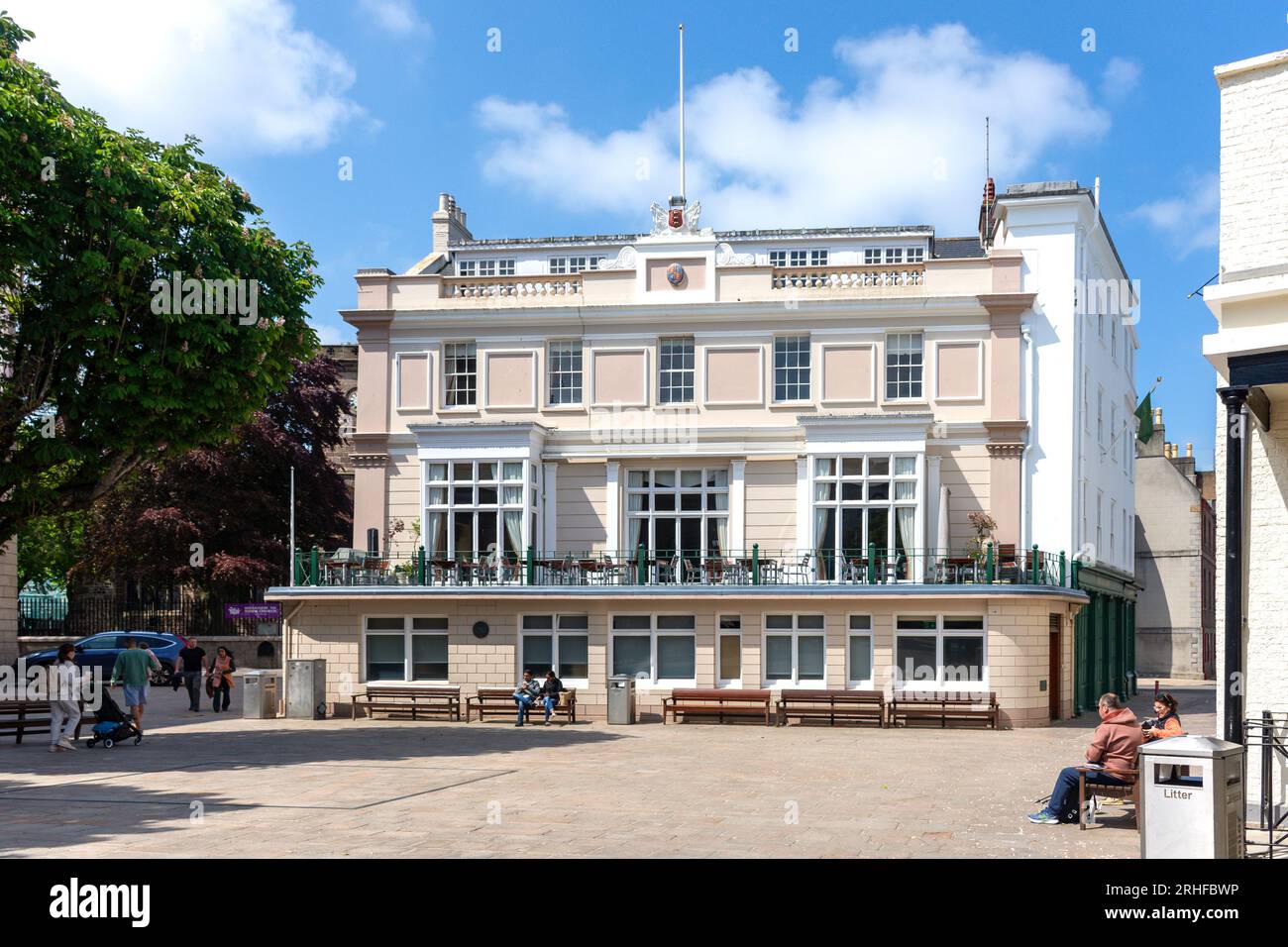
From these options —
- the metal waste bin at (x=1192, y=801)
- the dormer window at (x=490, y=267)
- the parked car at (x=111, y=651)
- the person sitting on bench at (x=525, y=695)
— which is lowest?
the parked car at (x=111, y=651)

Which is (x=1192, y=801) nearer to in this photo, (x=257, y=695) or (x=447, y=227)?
(x=257, y=695)

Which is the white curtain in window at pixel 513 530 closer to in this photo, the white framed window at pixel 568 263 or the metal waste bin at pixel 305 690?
the metal waste bin at pixel 305 690

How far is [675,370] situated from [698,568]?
5195 millimetres

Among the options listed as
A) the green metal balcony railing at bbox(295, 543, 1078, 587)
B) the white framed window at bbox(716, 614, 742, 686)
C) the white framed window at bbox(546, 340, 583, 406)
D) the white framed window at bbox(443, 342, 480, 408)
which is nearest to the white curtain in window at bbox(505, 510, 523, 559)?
the green metal balcony railing at bbox(295, 543, 1078, 587)

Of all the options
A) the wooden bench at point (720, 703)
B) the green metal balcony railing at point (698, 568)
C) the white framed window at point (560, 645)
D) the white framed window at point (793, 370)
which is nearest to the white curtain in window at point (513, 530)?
the green metal balcony railing at point (698, 568)

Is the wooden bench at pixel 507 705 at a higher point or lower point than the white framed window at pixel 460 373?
lower

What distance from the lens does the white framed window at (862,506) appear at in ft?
101

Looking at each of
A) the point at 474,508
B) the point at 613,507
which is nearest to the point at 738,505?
the point at 613,507

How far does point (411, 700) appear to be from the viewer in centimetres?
3070

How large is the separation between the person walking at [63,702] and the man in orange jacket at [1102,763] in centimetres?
1590

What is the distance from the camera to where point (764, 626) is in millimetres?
30516

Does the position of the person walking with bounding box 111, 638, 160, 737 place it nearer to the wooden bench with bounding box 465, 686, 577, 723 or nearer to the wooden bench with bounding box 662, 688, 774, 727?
the wooden bench with bounding box 465, 686, 577, 723

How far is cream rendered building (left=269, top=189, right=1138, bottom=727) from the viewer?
30.1 m
